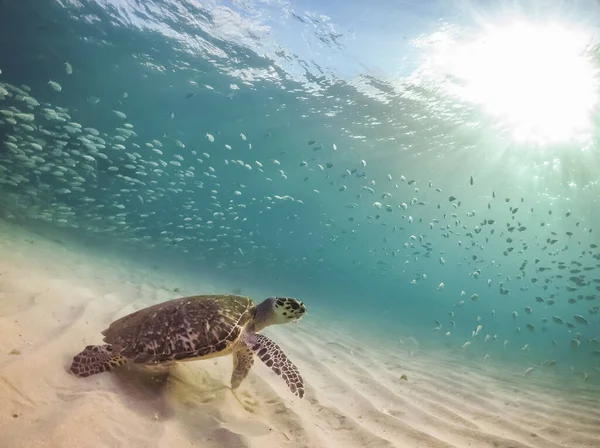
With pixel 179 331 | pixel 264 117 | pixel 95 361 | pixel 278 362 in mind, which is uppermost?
pixel 264 117

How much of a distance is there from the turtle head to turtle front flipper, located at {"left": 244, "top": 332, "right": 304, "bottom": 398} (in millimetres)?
279

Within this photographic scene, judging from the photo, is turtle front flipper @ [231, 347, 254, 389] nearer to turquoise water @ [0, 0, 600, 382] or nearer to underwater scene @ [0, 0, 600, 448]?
underwater scene @ [0, 0, 600, 448]

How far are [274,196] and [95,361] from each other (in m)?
15.8

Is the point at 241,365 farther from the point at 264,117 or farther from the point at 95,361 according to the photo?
the point at 264,117

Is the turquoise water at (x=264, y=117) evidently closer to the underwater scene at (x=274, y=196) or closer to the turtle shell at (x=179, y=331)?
the underwater scene at (x=274, y=196)

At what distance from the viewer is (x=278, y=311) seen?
3.82 meters

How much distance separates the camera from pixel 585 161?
2222 centimetres

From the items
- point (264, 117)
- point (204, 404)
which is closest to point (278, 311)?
point (204, 404)

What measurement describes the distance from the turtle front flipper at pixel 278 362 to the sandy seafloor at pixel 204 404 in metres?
0.45

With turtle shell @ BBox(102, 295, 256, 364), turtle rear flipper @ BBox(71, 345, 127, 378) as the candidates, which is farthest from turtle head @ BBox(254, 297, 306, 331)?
turtle rear flipper @ BBox(71, 345, 127, 378)

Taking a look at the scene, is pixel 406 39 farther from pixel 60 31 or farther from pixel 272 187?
pixel 272 187

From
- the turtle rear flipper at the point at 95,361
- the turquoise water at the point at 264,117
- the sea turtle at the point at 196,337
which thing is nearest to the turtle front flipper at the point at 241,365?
the sea turtle at the point at 196,337

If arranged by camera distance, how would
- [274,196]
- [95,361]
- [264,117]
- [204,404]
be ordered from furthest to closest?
[264,117], [274,196], [204,404], [95,361]

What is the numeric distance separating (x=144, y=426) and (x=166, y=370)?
3.64 ft
